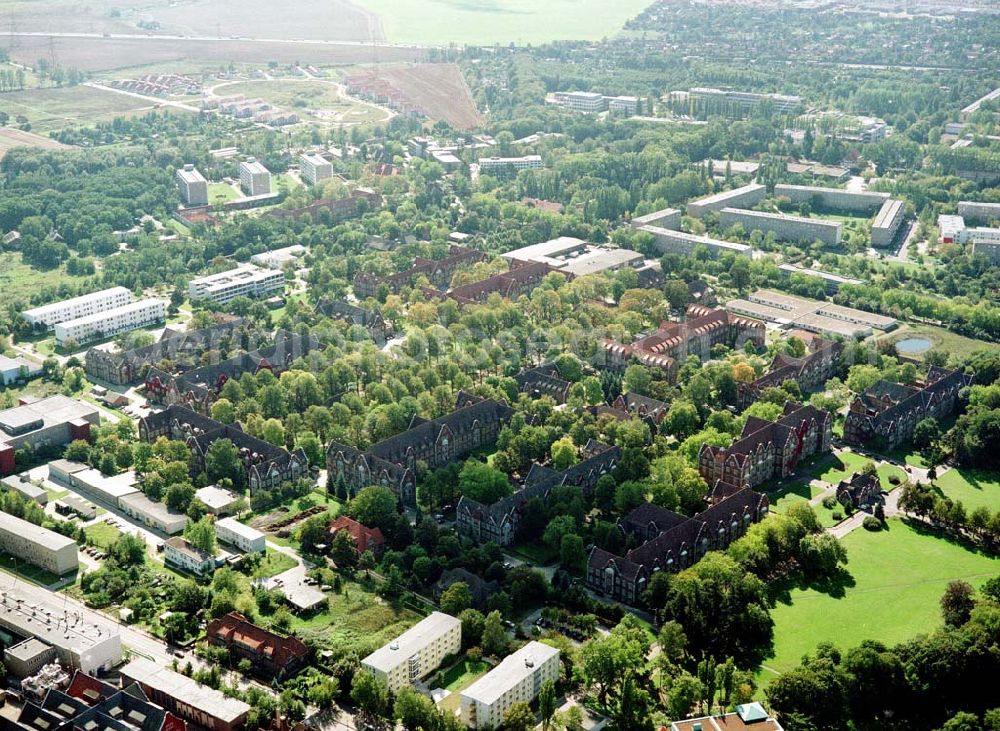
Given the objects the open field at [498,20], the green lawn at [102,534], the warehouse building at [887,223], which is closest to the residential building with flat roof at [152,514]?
the green lawn at [102,534]

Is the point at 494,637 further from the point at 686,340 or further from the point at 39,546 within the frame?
the point at 686,340

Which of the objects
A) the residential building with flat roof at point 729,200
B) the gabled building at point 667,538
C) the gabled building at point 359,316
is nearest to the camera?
the gabled building at point 667,538

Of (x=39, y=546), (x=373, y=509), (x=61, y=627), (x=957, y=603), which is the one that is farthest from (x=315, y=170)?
(x=957, y=603)

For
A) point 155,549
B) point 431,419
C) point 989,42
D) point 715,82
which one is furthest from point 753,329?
point 989,42

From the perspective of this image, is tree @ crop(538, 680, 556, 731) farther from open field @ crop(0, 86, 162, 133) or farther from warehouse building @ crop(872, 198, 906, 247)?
open field @ crop(0, 86, 162, 133)

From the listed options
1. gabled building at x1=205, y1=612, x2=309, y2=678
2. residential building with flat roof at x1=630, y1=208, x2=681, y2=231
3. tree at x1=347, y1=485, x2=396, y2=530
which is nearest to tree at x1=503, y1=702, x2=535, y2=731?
gabled building at x1=205, y1=612, x2=309, y2=678

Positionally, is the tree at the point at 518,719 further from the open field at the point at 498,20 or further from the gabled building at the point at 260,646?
the open field at the point at 498,20
